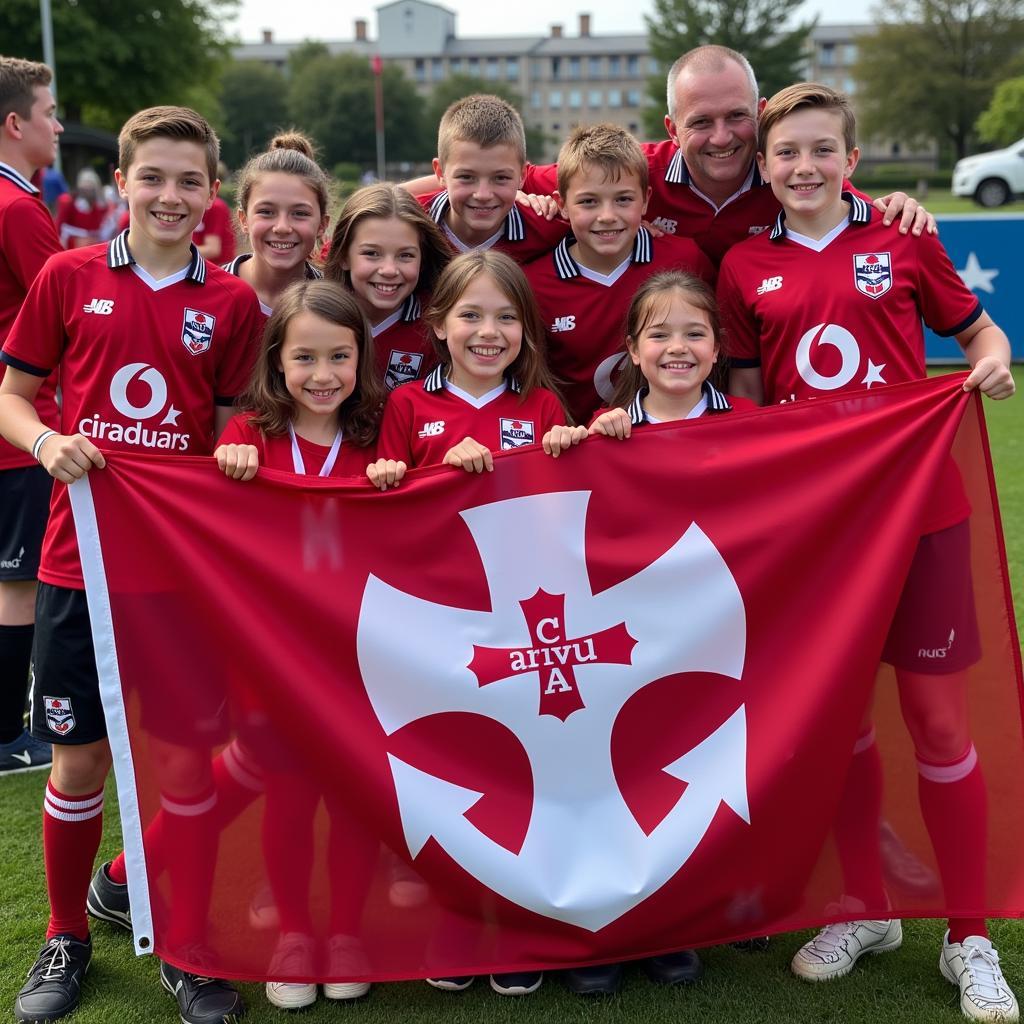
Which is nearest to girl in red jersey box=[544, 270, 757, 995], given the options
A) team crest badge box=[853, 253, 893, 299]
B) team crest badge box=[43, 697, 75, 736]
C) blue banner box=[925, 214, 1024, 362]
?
team crest badge box=[853, 253, 893, 299]

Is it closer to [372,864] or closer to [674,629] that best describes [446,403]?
[674,629]

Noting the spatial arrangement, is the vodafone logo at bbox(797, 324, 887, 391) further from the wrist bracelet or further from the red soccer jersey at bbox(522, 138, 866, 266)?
the wrist bracelet

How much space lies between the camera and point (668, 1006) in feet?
8.42

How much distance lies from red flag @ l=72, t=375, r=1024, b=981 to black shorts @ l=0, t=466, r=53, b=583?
4.92 ft

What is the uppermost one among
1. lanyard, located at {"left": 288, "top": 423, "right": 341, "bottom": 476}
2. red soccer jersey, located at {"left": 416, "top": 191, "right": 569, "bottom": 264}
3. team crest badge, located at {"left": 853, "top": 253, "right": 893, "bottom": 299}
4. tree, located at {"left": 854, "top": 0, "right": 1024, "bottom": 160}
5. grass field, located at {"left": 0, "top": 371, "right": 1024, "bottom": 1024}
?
tree, located at {"left": 854, "top": 0, "right": 1024, "bottom": 160}

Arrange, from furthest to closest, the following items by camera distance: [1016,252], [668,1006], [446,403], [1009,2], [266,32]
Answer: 1. [266,32]
2. [1009,2]
3. [1016,252]
4. [446,403]
5. [668,1006]

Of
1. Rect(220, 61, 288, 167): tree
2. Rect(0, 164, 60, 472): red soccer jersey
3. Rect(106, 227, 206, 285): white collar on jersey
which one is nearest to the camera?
Rect(106, 227, 206, 285): white collar on jersey

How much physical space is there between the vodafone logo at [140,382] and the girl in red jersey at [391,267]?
0.61 m

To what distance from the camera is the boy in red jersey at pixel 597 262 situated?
305 cm

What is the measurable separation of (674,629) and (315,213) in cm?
163

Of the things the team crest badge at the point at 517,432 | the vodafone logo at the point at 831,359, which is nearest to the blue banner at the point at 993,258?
the vodafone logo at the point at 831,359

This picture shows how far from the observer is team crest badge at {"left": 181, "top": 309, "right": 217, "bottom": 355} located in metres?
2.72

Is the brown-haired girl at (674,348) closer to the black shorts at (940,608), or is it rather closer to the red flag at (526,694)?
the red flag at (526,694)

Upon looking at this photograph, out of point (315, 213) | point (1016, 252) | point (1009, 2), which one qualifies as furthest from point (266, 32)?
point (315, 213)
